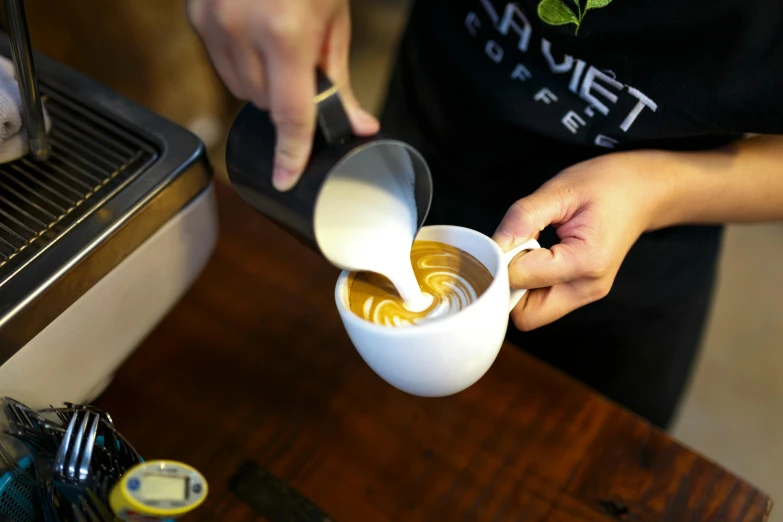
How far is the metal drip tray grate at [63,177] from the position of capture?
2.17ft

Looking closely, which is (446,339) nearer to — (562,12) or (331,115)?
(331,115)

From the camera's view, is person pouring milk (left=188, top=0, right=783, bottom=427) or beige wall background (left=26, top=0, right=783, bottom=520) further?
beige wall background (left=26, top=0, right=783, bottom=520)

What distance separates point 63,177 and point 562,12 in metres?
0.57

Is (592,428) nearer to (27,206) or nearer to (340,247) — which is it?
(340,247)

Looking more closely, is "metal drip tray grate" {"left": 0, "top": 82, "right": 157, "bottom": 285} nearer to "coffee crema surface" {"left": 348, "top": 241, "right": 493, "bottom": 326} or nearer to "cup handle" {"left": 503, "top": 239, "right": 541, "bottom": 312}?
"coffee crema surface" {"left": 348, "top": 241, "right": 493, "bottom": 326}

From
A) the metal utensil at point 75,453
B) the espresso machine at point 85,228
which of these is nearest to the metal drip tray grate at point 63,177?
the espresso machine at point 85,228

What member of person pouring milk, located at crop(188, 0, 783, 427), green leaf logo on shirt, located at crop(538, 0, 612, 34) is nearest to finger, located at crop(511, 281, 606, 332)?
A: person pouring milk, located at crop(188, 0, 783, 427)

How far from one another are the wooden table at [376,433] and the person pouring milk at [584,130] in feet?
0.50

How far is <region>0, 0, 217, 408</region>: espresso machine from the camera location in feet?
2.07

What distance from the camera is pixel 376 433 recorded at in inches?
31.8

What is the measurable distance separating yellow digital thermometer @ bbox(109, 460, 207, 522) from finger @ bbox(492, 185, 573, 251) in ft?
1.13

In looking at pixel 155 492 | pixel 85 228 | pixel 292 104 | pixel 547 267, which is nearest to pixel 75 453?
pixel 155 492

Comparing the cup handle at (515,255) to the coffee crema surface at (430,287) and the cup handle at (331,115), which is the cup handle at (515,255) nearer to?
the coffee crema surface at (430,287)

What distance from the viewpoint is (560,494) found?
0.76 meters
